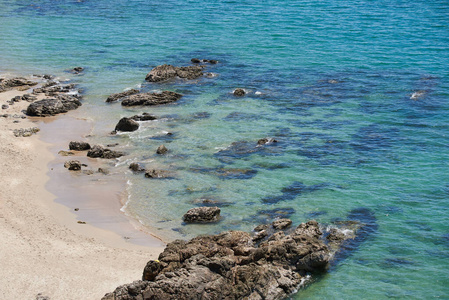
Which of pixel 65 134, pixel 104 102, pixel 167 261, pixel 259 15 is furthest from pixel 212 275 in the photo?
pixel 259 15

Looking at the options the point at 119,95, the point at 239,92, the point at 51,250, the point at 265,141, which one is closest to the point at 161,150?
the point at 265,141

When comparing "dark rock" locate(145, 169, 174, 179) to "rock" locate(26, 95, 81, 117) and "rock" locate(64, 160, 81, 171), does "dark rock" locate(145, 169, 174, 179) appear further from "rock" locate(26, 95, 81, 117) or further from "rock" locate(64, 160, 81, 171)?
"rock" locate(26, 95, 81, 117)

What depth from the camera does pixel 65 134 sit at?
3300cm

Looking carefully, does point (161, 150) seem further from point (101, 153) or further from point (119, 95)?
point (119, 95)

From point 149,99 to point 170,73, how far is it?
18.7 feet

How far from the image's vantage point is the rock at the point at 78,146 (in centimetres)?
3016

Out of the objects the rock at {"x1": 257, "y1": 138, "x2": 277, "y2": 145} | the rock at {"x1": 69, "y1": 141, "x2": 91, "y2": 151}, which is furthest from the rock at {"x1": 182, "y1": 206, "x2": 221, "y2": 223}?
the rock at {"x1": 69, "y1": 141, "x2": 91, "y2": 151}

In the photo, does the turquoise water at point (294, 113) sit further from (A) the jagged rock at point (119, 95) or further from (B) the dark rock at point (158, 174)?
(A) the jagged rock at point (119, 95)

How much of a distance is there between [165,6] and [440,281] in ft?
195

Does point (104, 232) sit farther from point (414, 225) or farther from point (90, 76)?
point (90, 76)

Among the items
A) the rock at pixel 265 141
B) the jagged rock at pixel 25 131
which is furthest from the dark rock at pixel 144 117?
the rock at pixel 265 141

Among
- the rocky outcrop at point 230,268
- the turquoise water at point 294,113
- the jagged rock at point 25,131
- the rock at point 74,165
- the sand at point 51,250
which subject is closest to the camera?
the rocky outcrop at point 230,268

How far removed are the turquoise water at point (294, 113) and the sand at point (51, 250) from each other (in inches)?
97.5

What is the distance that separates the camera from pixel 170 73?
4303cm
